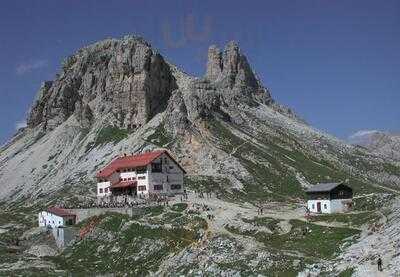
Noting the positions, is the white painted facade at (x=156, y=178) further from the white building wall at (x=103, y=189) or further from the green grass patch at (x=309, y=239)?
the green grass patch at (x=309, y=239)

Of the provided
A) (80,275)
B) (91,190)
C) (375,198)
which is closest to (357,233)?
(375,198)

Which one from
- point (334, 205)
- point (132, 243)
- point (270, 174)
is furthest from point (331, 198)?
point (270, 174)

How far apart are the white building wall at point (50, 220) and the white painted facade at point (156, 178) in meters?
19.7

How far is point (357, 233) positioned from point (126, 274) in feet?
113

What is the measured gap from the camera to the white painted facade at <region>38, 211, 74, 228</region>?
12218 centimetres

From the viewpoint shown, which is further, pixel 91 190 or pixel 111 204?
pixel 91 190

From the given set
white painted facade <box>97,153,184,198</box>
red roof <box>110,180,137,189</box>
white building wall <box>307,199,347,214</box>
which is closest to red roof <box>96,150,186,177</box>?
white painted facade <box>97,153,184,198</box>

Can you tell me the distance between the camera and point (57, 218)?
12269 centimetres

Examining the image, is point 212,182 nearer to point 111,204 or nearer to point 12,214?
point 111,204

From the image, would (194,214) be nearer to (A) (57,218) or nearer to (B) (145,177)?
(B) (145,177)

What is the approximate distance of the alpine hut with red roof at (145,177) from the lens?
138 metres

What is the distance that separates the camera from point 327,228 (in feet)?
301

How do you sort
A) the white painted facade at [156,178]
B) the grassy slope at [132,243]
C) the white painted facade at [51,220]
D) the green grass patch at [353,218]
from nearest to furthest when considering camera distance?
the green grass patch at [353,218] < the grassy slope at [132,243] < the white painted facade at [51,220] < the white painted facade at [156,178]

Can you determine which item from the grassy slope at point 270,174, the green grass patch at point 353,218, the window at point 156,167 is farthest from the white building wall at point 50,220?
the green grass patch at point 353,218
